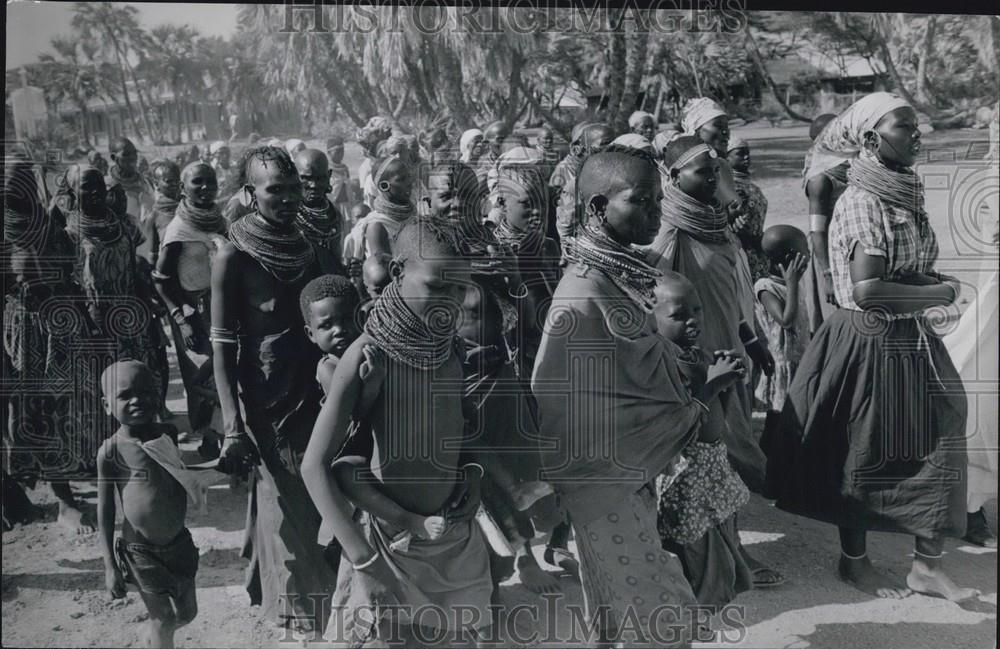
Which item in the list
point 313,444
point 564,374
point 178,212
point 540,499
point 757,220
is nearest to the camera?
point 313,444

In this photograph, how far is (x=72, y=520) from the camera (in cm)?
478

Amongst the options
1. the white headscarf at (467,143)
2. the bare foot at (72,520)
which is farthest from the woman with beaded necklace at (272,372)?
the bare foot at (72,520)

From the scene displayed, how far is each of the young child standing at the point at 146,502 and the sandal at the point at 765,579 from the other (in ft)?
8.17

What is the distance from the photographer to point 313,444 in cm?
329

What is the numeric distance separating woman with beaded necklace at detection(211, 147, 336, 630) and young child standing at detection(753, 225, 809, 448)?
88.2 inches

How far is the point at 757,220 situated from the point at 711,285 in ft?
4.26

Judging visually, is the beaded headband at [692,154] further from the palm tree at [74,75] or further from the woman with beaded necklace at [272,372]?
the palm tree at [74,75]

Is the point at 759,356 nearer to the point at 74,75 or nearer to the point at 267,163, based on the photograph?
the point at 267,163

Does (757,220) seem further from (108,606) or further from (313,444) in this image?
(108,606)

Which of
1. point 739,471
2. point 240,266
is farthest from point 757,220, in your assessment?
point 240,266

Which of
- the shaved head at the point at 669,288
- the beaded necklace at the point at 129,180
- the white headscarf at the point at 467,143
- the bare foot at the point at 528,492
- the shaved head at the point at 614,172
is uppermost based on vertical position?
the white headscarf at the point at 467,143

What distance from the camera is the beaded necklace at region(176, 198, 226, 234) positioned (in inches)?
190

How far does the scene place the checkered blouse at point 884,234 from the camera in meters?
4.08

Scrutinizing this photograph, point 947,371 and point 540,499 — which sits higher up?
point 947,371
